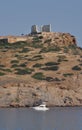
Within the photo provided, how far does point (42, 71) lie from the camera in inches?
5404

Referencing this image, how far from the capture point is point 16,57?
496 feet

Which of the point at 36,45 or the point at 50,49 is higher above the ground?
the point at 36,45

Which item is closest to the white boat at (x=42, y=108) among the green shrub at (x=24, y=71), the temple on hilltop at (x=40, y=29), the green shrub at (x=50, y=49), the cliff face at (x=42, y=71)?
the cliff face at (x=42, y=71)

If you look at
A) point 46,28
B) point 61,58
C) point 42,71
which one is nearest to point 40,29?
point 46,28

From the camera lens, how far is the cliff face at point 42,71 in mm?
121375

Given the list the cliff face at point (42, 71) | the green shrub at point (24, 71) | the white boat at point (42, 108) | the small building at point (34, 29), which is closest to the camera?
the white boat at point (42, 108)

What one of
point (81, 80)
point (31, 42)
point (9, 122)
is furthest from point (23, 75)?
point (9, 122)

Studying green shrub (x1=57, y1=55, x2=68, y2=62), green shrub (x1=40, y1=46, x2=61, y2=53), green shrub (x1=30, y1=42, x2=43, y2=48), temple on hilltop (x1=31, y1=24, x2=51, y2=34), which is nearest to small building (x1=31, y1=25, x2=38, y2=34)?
temple on hilltop (x1=31, y1=24, x2=51, y2=34)

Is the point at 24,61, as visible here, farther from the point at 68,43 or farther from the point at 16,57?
the point at 68,43

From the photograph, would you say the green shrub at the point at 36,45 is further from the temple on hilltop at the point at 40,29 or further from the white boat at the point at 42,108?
the white boat at the point at 42,108

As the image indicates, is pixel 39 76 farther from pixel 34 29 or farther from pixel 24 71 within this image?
pixel 34 29

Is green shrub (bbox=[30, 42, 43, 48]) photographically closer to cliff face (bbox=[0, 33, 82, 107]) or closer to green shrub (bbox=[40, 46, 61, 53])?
cliff face (bbox=[0, 33, 82, 107])

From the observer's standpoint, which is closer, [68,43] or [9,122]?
[9,122]

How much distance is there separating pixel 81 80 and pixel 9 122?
5228 centimetres
